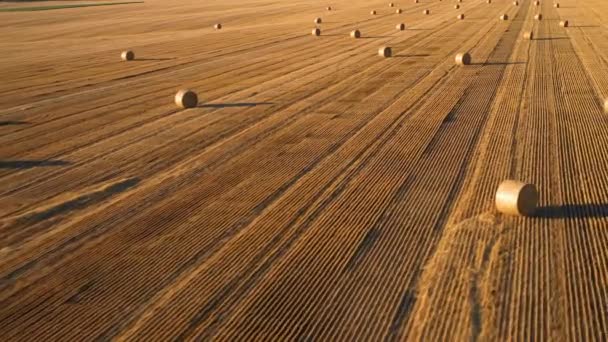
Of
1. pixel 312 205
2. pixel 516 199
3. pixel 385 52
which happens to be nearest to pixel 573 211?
pixel 516 199

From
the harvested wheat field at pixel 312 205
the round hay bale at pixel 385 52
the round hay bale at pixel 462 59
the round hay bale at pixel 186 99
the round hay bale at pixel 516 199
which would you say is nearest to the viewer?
the harvested wheat field at pixel 312 205

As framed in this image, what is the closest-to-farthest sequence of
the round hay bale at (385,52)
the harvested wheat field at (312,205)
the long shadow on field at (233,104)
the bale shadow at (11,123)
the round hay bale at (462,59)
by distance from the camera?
the harvested wheat field at (312,205) < the bale shadow at (11,123) < the long shadow on field at (233,104) < the round hay bale at (462,59) < the round hay bale at (385,52)

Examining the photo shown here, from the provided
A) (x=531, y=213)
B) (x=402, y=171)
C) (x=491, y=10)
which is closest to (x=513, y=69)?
(x=402, y=171)

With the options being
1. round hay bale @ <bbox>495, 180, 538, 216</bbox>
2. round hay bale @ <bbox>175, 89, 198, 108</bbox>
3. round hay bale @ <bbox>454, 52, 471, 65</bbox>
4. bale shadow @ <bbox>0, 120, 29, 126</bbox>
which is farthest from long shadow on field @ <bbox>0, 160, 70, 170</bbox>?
round hay bale @ <bbox>454, 52, 471, 65</bbox>

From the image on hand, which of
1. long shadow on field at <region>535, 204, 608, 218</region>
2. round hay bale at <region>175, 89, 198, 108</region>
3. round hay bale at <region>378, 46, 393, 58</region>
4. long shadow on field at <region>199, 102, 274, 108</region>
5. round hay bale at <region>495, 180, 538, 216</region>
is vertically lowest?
long shadow on field at <region>535, 204, 608, 218</region>

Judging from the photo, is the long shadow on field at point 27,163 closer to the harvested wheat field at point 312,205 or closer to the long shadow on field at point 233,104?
the harvested wheat field at point 312,205

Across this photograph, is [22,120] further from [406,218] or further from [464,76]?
[464,76]

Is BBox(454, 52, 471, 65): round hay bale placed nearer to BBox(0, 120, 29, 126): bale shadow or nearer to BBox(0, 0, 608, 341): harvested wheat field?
BBox(0, 0, 608, 341): harvested wheat field

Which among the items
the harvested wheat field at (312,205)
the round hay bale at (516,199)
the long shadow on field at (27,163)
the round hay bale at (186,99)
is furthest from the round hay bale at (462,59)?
the long shadow on field at (27,163)
